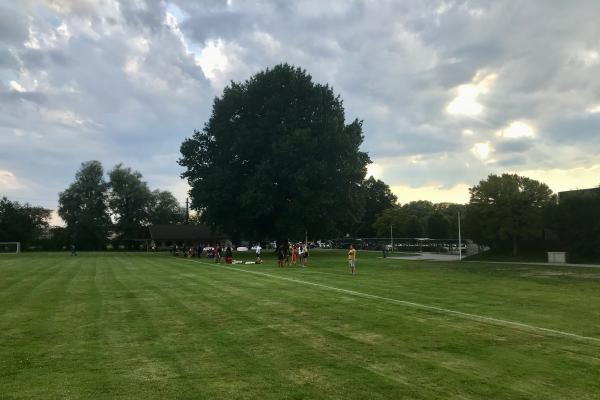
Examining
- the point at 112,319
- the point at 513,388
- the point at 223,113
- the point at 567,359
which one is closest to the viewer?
the point at 513,388

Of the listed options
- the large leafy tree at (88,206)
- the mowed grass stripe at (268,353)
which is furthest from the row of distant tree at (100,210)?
the mowed grass stripe at (268,353)

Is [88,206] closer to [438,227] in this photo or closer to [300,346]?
[438,227]

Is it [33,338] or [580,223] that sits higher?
[580,223]

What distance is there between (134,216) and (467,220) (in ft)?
250

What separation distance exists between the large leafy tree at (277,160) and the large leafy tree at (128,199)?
5068 centimetres

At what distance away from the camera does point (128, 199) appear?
105 metres

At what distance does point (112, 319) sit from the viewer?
12.3m

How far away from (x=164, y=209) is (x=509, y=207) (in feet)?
287

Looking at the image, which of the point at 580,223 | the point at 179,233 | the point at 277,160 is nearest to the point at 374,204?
the point at 179,233

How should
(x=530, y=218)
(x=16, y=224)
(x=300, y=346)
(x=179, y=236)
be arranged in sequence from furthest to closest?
(x=179, y=236), (x=16, y=224), (x=530, y=218), (x=300, y=346)

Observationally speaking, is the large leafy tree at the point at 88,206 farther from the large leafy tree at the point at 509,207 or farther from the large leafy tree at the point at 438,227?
the large leafy tree at the point at 509,207

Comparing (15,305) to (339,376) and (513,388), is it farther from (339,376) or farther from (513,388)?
(513,388)

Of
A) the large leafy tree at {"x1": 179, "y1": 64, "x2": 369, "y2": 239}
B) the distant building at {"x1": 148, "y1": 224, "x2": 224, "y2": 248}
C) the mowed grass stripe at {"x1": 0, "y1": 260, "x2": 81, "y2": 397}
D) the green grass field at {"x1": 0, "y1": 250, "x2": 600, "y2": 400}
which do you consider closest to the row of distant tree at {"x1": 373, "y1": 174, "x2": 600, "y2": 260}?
the large leafy tree at {"x1": 179, "y1": 64, "x2": 369, "y2": 239}

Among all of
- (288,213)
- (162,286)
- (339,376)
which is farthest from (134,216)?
(339,376)
